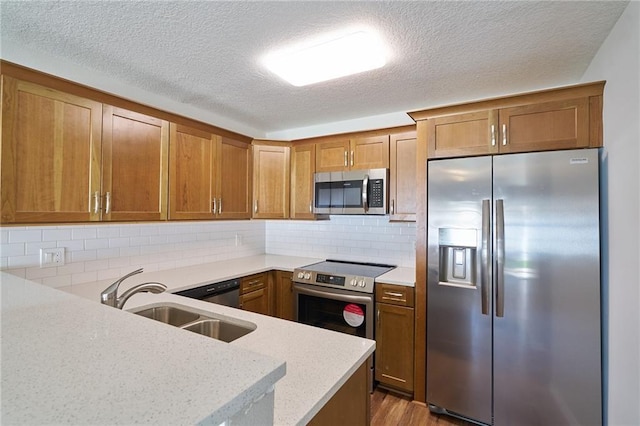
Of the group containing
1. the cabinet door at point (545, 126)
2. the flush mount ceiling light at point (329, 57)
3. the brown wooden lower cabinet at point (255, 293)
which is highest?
the flush mount ceiling light at point (329, 57)

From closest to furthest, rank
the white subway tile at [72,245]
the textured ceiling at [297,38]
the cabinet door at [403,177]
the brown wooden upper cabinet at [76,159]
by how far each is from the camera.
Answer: the textured ceiling at [297,38] → the brown wooden upper cabinet at [76,159] → the white subway tile at [72,245] → the cabinet door at [403,177]

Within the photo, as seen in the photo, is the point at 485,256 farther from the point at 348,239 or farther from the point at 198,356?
the point at 198,356

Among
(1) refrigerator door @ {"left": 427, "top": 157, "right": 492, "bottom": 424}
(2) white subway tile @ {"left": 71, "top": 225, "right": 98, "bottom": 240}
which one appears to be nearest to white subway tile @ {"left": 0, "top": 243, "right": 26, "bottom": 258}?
(2) white subway tile @ {"left": 71, "top": 225, "right": 98, "bottom": 240}

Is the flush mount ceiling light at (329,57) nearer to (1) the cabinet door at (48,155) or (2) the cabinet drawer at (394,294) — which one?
(1) the cabinet door at (48,155)

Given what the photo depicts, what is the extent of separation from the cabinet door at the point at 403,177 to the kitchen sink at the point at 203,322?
1.72m

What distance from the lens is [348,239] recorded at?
3215 mm

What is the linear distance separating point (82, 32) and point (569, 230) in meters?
3.01

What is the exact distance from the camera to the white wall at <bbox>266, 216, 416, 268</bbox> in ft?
9.63

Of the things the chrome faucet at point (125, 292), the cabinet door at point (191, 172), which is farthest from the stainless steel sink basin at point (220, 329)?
the cabinet door at point (191, 172)

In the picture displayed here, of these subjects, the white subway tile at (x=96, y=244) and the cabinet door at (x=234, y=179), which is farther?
the cabinet door at (x=234, y=179)

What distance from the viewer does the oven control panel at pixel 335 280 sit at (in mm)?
2449

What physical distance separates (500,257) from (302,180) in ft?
6.37

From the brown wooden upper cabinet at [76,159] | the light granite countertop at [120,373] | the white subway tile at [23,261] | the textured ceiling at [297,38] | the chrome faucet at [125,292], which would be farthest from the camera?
the white subway tile at [23,261]

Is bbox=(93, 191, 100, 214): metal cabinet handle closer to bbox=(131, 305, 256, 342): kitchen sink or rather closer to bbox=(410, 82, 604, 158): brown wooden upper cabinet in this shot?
bbox=(131, 305, 256, 342): kitchen sink
